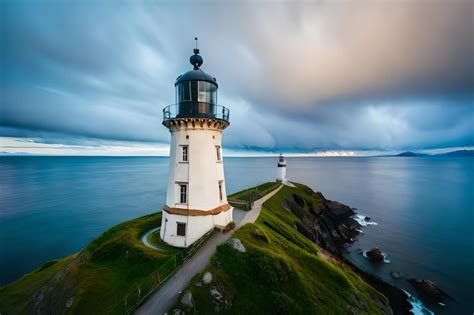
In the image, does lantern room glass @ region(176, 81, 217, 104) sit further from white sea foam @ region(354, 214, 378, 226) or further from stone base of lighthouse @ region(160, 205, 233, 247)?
white sea foam @ region(354, 214, 378, 226)

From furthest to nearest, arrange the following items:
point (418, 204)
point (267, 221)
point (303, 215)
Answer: point (418, 204) → point (303, 215) → point (267, 221)

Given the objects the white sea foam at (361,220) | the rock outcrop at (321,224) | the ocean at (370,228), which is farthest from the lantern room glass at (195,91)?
the white sea foam at (361,220)

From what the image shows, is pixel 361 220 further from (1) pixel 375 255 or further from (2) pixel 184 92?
(2) pixel 184 92

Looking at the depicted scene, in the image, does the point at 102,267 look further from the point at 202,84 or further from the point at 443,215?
the point at 443,215

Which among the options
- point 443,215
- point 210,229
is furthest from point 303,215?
point 443,215

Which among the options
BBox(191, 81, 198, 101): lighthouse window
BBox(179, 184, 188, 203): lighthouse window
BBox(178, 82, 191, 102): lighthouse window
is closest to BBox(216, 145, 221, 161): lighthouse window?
BBox(179, 184, 188, 203): lighthouse window
